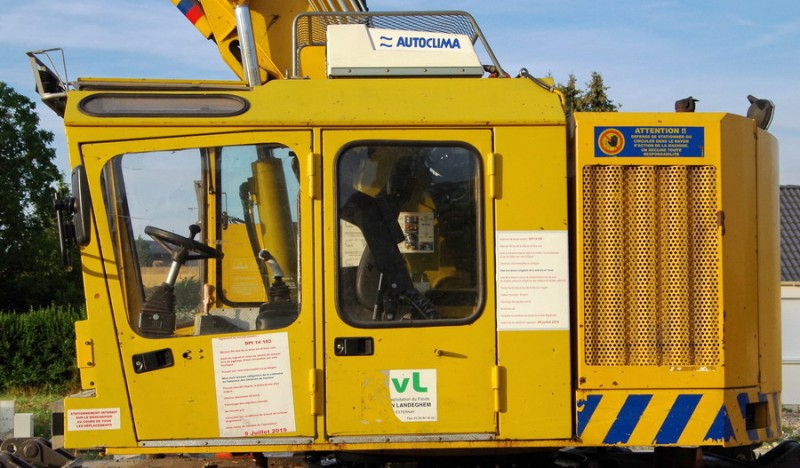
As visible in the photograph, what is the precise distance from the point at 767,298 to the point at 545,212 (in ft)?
3.99

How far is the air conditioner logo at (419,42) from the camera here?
4.44 meters

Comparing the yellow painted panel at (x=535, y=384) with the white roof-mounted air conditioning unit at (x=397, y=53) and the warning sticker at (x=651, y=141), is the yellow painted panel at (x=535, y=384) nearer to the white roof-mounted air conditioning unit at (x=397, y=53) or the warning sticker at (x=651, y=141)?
the warning sticker at (x=651, y=141)

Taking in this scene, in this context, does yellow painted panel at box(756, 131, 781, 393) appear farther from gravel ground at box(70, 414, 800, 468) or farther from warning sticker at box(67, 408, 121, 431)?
warning sticker at box(67, 408, 121, 431)

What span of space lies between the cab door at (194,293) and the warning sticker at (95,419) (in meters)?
0.10

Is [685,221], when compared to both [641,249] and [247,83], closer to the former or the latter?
[641,249]

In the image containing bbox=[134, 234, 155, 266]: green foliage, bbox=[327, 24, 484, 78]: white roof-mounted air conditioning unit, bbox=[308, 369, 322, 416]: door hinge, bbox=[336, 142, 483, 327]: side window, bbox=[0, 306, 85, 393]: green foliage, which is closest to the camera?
bbox=[308, 369, 322, 416]: door hinge

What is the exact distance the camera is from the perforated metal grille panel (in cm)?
403

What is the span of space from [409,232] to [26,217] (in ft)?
103

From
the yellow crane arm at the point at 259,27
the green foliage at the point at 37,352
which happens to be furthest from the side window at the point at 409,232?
the green foliage at the point at 37,352

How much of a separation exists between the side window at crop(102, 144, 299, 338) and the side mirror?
0.10m

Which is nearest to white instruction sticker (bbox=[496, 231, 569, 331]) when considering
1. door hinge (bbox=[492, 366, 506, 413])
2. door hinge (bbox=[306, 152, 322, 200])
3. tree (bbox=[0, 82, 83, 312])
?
door hinge (bbox=[492, 366, 506, 413])

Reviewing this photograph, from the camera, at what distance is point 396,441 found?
396cm

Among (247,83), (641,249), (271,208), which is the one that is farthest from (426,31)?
(641,249)

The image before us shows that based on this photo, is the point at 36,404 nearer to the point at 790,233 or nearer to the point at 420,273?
the point at 420,273
